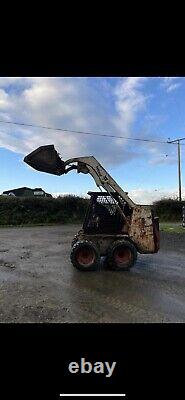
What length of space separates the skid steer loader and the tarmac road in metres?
0.34

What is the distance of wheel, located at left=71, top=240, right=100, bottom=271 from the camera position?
6066 millimetres

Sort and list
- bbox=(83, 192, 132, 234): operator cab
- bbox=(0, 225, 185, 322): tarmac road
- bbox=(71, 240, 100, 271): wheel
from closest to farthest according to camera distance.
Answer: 1. bbox=(0, 225, 185, 322): tarmac road
2. bbox=(71, 240, 100, 271): wheel
3. bbox=(83, 192, 132, 234): operator cab

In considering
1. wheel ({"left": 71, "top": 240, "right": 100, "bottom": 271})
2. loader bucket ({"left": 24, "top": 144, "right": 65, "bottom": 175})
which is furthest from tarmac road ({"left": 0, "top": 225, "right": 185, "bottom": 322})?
loader bucket ({"left": 24, "top": 144, "right": 65, "bottom": 175})

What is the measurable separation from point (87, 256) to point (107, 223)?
89 cm

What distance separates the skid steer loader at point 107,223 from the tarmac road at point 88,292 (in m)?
0.34

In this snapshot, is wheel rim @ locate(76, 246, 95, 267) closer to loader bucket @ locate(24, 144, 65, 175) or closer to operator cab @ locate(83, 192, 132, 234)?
operator cab @ locate(83, 192, 132, 234)

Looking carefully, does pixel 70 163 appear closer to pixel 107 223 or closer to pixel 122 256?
pixel 107 223

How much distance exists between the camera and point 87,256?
616 cm
